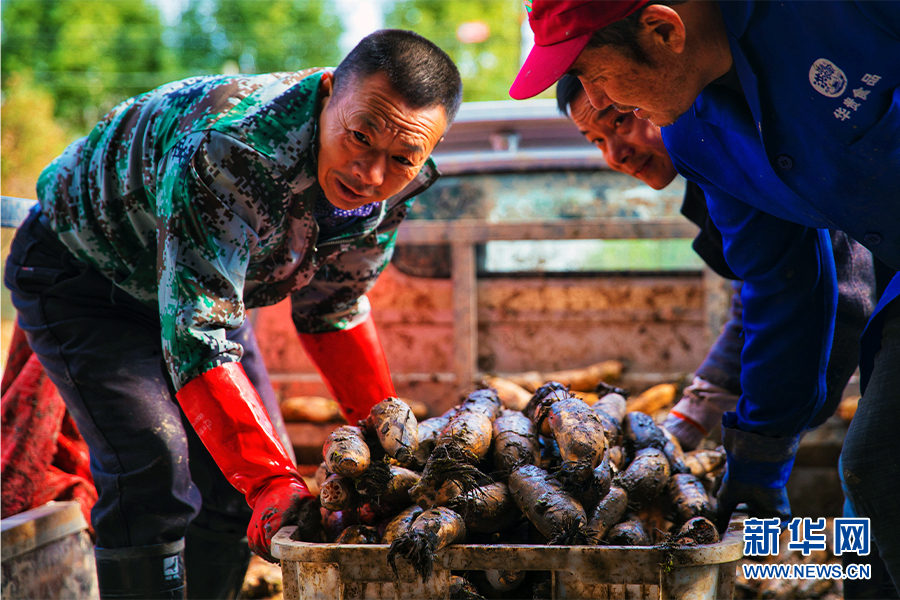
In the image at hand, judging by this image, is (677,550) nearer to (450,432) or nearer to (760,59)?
(450,432)

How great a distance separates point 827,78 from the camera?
1.43 meters

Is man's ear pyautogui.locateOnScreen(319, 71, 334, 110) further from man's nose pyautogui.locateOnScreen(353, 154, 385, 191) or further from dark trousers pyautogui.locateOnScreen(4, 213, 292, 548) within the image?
dark trousers pyautogui.locateOnScreen(4, 213, 292, 548)

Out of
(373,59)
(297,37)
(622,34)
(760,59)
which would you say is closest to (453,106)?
(373,59)

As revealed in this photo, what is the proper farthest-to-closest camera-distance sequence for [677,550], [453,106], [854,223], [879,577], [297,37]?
[297,37] → [879,577] → [453,106] → [854,223] → [677,550]

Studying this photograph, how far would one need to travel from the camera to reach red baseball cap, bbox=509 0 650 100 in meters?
1.39

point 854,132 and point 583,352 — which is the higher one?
point 854,132

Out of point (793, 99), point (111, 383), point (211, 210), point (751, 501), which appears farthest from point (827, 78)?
point (111, 383)

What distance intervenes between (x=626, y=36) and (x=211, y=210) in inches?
44.8

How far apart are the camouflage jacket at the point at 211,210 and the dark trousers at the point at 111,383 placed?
102mm

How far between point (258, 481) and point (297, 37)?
19.8 meters

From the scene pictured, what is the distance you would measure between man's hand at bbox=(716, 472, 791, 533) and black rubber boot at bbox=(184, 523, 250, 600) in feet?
5.38

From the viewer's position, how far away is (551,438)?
211cm

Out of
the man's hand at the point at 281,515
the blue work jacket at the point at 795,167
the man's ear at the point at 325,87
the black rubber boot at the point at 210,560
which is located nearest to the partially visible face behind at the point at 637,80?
the blue work jacket at the point at 795,167

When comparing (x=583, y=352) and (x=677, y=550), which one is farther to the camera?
(x=583, y=352)
